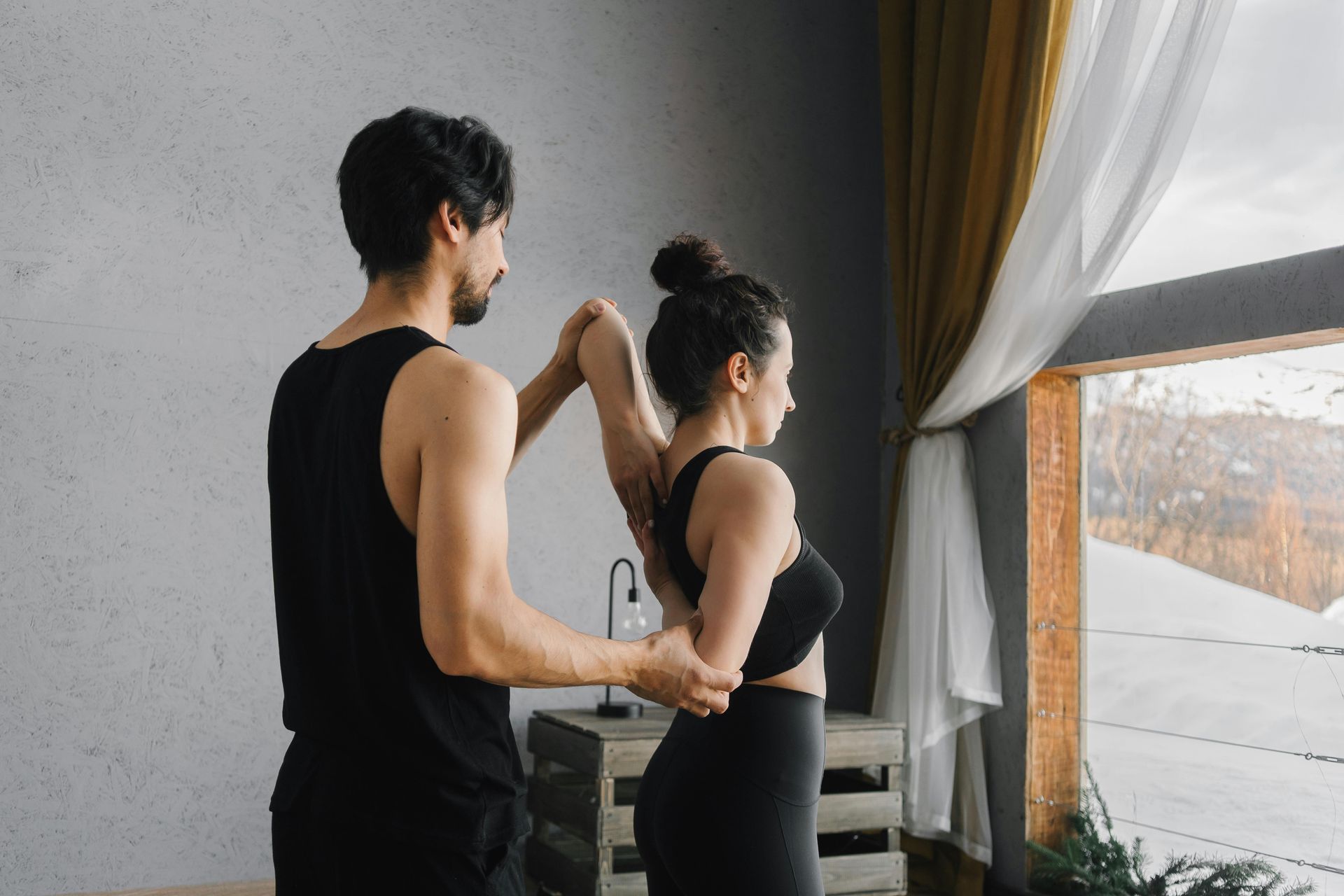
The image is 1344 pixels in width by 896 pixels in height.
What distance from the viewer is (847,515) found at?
163 inches

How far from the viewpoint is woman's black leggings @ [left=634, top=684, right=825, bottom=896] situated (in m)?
1.46

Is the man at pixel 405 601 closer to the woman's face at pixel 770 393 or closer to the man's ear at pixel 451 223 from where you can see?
the man's ear at pixel 451 223

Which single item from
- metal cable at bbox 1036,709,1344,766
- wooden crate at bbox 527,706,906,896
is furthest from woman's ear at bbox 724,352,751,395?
metal cable at bbox 1036,709,1344,766

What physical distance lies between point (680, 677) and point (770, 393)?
19.3 inches

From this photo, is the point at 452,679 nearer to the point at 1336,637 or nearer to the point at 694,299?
the point at 694,299

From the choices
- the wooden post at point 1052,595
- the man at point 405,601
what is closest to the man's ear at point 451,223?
the man at point 405,601

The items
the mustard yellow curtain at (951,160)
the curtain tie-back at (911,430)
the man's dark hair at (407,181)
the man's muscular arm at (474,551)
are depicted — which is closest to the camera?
the man's muscular arm at (474,551)

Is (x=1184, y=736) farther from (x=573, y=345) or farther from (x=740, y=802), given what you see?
(x=573, y=345)

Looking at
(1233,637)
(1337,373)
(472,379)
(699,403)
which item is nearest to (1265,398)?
(1337,373)

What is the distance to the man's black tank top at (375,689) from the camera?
118 cm

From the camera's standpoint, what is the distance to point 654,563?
163 cm

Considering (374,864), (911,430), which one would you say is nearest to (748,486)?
(374,864)

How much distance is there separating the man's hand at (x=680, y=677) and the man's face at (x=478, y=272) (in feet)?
1.50

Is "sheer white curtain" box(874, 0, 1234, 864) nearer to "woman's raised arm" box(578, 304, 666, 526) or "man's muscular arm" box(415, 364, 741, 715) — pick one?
"woman's raised arm" box(578, 304, 666, 526)
